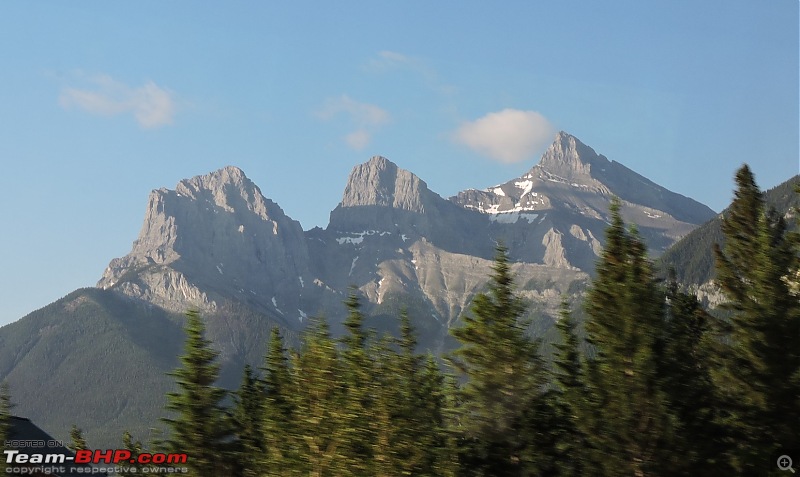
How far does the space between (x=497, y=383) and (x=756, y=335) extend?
23873 millimetres

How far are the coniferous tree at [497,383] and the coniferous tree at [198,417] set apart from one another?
12.8m

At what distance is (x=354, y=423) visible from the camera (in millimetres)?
48094

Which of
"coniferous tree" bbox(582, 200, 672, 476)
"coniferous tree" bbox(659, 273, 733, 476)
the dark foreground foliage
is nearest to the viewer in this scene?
the dark foreground foliage

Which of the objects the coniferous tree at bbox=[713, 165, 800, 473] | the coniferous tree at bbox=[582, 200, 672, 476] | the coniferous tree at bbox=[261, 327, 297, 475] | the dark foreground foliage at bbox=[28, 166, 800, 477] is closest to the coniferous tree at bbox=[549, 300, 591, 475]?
the dark foreground foliage at bbox=[28, 166, 800, 477]

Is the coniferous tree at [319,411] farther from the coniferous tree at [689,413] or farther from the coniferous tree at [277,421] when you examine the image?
the coniferous tree at [689,413]

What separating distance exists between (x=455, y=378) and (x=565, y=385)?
21.3 feet

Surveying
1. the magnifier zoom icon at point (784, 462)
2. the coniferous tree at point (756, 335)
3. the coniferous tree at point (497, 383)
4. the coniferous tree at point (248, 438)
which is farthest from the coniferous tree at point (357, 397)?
the magnifier zoom icon at point (784, 462)

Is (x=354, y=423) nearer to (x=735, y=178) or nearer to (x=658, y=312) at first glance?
(x=658, y=312)

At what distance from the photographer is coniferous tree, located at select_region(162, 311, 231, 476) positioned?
5206 centimetres

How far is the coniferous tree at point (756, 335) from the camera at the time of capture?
60.9m

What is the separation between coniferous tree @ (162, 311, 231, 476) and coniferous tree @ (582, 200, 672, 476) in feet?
63.2

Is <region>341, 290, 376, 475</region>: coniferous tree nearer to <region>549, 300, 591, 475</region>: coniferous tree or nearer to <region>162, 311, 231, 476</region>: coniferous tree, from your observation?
<region>162, 311, 231, 476</region>: coniferous tree

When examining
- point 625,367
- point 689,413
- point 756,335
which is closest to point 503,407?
point 625,367

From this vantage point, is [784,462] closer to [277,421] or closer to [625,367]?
[625,367]
